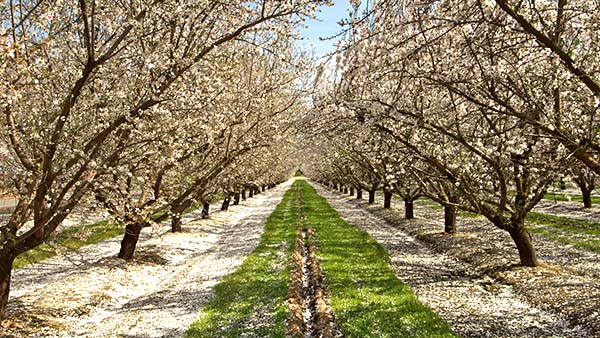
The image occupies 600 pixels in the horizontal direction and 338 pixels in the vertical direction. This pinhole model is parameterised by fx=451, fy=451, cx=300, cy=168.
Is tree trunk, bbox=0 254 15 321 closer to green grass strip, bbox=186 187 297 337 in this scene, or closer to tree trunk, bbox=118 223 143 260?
green grass strip, bbox=186 187 297 337

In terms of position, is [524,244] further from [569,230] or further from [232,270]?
[569,230]

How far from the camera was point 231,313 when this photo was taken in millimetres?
13656

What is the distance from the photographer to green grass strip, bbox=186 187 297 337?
479 inches

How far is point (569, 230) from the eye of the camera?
2789 centimetres

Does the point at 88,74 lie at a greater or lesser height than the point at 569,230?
greater

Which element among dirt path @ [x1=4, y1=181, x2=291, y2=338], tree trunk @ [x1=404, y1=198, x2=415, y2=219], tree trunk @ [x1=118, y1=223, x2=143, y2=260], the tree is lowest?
dirt path @ [x1=4, y1=181, x2=291, y2=338]

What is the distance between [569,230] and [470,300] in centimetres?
1717

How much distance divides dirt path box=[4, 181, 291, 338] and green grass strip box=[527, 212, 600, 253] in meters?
17.3

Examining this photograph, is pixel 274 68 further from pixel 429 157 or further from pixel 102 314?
pixel 102 314

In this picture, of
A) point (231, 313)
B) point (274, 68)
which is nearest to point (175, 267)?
point (231, 313)

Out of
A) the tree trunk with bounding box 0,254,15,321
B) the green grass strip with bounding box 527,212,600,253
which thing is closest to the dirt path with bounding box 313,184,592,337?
the green grass strip with bounding box 527,212,600,253

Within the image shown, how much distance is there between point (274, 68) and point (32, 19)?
44.5 feet

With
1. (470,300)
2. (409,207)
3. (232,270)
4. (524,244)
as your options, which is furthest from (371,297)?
(409,207)

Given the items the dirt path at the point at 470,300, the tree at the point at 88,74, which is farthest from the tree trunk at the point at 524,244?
the tree at the point at 88,74
